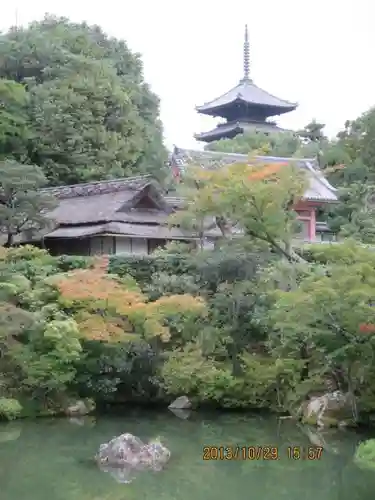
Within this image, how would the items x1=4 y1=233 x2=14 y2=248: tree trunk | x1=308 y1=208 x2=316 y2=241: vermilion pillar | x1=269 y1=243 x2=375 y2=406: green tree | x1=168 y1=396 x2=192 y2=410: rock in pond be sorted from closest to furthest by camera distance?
x1=269 y1=243 x2=375 y2=406: green tree
x1=168 y1=396 x2=192 y2=410: rock in pond
x1=4 y1=233 x2=14 y2=248: tree trunk
x1=308 y1=208 x2=316 y2=241: vermilion pillar

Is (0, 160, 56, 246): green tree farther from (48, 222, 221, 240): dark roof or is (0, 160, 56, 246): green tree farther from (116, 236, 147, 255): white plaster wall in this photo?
(116, 236, 147, 255): white plaster wall

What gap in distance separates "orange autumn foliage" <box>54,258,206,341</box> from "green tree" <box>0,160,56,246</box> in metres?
4.57

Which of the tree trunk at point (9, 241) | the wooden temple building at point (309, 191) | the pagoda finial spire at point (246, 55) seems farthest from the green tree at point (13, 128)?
the pagoda finial spire at point (246, 55)

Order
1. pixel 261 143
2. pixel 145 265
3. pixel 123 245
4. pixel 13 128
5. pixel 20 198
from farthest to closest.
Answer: pixel 261 143 → pixel 123 245 → pixel 13 128 → pixel 20 198 → pixel 145 265

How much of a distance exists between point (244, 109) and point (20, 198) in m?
21.2

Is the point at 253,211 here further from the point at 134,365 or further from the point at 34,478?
the point at 34,478

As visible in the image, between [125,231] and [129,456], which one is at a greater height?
[125,231]

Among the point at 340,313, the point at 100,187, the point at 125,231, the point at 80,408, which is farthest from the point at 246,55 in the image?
the point at 340,313

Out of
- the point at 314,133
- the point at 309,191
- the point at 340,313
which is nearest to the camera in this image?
the point at 340,313

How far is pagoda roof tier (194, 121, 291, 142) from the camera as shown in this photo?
3776 cm

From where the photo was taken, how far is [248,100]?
37.8m

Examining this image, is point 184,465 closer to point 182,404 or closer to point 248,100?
point 182,404
